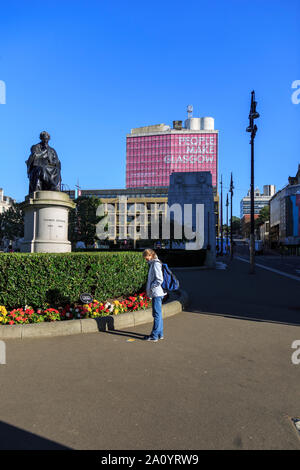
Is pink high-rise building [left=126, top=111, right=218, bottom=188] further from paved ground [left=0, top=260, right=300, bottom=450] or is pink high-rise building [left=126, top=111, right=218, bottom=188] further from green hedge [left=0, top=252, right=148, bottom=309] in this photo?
paved ground [left=0, top=260, right=300, bottom=450]

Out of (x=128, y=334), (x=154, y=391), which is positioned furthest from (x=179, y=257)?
(x=154, y=391)

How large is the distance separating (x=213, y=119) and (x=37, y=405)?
172 meters

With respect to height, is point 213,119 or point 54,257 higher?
point 213,119

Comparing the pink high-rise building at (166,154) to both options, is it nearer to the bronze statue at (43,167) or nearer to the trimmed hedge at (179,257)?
the trimmed hedge at (179,257)

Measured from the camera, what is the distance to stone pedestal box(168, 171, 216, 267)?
2694 centimetres

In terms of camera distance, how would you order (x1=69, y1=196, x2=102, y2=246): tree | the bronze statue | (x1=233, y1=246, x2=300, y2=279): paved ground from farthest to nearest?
(x1=69, y1=196, x2=102, y2=246): tree
(x1=233, y1=246, x2=300, y2=279): paved ground
the bronze statue

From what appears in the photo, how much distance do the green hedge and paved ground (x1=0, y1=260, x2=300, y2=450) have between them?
123cm

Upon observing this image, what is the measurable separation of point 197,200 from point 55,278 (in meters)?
23.7

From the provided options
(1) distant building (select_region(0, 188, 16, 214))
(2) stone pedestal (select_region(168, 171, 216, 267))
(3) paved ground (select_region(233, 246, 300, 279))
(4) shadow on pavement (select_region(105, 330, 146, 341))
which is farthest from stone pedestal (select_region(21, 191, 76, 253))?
(1) distant building (select_region(0, 188, 16, 214))

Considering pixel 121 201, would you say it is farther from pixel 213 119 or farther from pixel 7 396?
pixel 7 396

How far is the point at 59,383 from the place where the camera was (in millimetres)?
3939

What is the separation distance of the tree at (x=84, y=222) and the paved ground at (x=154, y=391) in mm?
28836

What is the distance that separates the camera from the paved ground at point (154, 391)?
2.82 metres

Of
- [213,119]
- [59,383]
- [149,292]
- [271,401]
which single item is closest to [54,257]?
[149,292]
